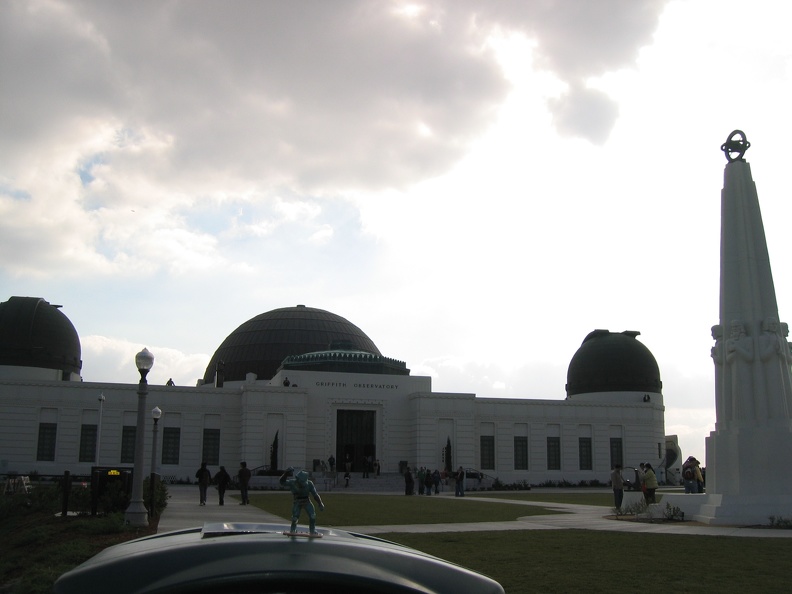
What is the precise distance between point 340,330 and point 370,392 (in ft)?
53.7

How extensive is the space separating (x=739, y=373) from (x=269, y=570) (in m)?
22.3

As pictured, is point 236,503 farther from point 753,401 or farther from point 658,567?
point 658,567

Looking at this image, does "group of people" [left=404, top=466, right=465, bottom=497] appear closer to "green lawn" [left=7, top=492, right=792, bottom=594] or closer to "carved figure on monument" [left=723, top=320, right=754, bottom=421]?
"green lawn" [left=7, top=492, right=792, bottom=594]

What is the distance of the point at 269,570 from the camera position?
286cm

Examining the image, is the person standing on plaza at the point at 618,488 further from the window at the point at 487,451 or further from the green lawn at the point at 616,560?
the window at the point at 487,451

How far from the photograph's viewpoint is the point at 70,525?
1902 centimetres

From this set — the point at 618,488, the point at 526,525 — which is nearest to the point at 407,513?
the point at 526,525

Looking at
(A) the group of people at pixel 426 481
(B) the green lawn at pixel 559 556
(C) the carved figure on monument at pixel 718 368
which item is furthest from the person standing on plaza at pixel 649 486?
(A) the group of people at pixel 426 481

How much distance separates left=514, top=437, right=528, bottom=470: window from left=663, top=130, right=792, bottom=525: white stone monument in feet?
112

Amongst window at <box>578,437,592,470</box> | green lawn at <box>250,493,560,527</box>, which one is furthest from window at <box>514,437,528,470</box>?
green lawn at <box>250,493,560,527</box>

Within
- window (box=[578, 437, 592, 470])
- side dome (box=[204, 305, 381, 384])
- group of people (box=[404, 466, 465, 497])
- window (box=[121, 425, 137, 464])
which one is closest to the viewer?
group of people (box=[404, 466, 465, 497])

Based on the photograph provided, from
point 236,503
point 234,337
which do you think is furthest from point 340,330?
point 236,503

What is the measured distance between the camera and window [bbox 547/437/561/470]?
57.4 metres

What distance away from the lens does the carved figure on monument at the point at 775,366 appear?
21.9 meters
